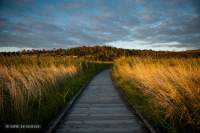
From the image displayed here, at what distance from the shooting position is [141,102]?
654cm

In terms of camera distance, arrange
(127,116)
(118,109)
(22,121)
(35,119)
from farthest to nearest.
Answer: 1. (118,109)
2. (127,116)
3. (35,119)
4. (22,121)

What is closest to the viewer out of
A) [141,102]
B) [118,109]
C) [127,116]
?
[127,116]

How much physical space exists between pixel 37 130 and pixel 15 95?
1343 mm

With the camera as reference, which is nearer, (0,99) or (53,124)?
(53,124)

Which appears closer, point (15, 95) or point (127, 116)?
point (15, 95)

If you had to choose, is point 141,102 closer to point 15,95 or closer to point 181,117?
point 181,117

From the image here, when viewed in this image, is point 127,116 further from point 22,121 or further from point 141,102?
point 22,121

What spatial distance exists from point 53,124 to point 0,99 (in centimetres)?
151

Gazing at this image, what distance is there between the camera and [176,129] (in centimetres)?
382

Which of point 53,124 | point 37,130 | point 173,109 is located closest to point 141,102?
point 173,109

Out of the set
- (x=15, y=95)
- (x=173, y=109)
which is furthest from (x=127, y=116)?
(x=15, y=95)

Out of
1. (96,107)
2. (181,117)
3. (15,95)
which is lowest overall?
(96,107)

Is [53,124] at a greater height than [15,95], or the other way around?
[15,95]

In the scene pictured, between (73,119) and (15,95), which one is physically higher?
(15,95)
